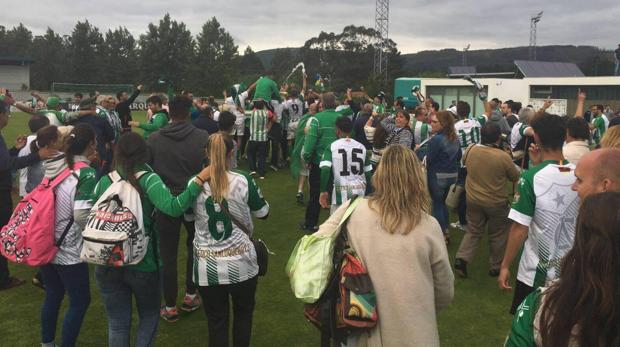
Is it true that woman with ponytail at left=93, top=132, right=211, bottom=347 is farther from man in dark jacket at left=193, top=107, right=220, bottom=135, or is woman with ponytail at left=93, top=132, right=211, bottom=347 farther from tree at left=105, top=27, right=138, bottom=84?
tree at left=105, top=27, right=138, bottom=84

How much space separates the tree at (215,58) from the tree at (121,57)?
34.8ft

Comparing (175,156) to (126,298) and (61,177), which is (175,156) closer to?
(61,177)

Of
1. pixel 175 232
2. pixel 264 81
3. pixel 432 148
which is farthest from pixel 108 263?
pixel 264 81

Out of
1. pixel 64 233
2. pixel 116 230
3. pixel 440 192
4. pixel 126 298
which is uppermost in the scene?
pixel 116 230

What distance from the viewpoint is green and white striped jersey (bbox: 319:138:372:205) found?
6.08 m

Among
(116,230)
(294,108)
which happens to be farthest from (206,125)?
(294,108)

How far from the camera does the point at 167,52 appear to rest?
7875cm

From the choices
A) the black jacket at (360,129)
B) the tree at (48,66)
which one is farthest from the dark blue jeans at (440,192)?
the tree at (48,66)

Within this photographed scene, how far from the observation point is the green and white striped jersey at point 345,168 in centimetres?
608

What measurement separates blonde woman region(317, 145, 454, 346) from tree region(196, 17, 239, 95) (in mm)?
71102

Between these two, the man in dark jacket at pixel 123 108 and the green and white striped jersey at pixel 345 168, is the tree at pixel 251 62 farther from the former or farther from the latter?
Answer: the green and white striped jersey at pixel 345 168

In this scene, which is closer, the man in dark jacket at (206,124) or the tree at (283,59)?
the man in dark jacket at (206,124)

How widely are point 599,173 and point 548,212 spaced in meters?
0.96

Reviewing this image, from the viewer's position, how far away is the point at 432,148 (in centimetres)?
700
